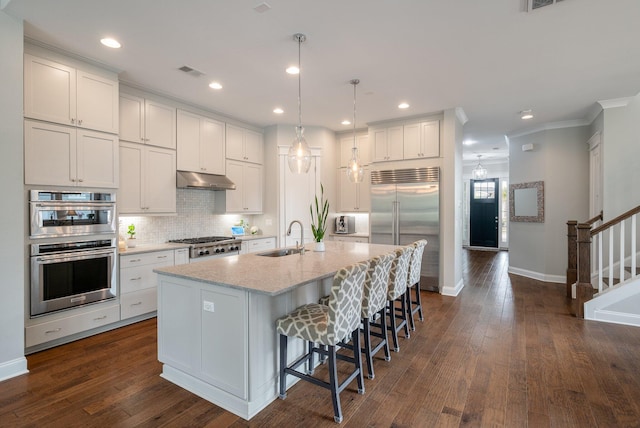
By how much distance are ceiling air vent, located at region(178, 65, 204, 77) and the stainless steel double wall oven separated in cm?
161

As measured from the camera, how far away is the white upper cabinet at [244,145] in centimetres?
551

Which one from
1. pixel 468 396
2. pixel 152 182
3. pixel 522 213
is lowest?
pixel 468 396

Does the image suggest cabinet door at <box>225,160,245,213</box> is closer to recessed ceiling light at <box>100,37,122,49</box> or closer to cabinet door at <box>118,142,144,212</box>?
cabinet door at <box>118,142,144,212</box>

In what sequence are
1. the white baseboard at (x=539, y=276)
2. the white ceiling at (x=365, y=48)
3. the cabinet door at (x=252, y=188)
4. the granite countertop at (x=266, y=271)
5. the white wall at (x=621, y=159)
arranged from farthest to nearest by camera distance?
→ the white baseboard at (x=539, y=276), the cabinet door at (x=252, y=188), the white wall at (x=621, y=159), the white ceiling at (x=365, y=48), the granite countertop at (x=266, y=271)

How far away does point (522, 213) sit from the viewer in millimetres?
6695

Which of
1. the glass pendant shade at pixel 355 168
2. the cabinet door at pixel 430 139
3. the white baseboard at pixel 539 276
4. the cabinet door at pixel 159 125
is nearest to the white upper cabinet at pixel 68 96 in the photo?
the cabinet door at pixel 159 125

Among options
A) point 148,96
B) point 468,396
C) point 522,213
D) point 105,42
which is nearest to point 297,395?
point 468,396

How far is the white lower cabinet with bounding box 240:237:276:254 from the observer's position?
5366 mm

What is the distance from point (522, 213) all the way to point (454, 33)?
201 inches

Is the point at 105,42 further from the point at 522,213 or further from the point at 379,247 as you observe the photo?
the point at 522,213

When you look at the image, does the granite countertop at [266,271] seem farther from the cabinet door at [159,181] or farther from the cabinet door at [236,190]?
the cabinet door at [236,190]

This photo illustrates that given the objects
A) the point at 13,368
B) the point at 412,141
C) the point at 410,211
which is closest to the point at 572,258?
the point at 410,211

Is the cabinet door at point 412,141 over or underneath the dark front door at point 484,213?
over

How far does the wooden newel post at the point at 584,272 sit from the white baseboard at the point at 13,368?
234 inches
